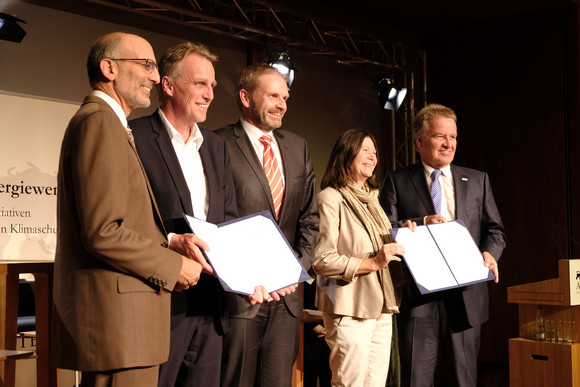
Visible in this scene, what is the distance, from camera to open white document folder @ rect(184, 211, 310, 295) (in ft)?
7.32

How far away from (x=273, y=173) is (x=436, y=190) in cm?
112

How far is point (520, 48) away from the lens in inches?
312

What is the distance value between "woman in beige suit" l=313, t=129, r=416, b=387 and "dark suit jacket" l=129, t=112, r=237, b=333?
81cm

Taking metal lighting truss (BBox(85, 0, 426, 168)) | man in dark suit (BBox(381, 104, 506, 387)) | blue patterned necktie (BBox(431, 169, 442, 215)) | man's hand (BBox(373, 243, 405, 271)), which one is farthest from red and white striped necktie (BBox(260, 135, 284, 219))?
metal lighting truss (BBox(85, 0, 426, 168))

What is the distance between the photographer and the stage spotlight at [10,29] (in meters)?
5.29

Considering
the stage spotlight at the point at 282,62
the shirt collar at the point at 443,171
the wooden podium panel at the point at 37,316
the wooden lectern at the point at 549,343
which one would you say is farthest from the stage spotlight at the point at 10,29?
the wooden lectern at the point at 549,343

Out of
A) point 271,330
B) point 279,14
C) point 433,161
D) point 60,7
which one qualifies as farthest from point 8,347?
point 279,14

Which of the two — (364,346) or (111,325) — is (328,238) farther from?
(111,325)

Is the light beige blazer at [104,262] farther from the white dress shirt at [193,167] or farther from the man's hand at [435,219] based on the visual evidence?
the man's hand at [435,219]

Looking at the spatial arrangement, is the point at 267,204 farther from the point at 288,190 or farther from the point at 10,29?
the point at 10,29

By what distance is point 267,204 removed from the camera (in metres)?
2.76

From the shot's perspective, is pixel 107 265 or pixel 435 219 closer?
pixel 107 265

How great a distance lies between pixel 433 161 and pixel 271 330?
4.67ft

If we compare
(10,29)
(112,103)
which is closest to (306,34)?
(10,29)
